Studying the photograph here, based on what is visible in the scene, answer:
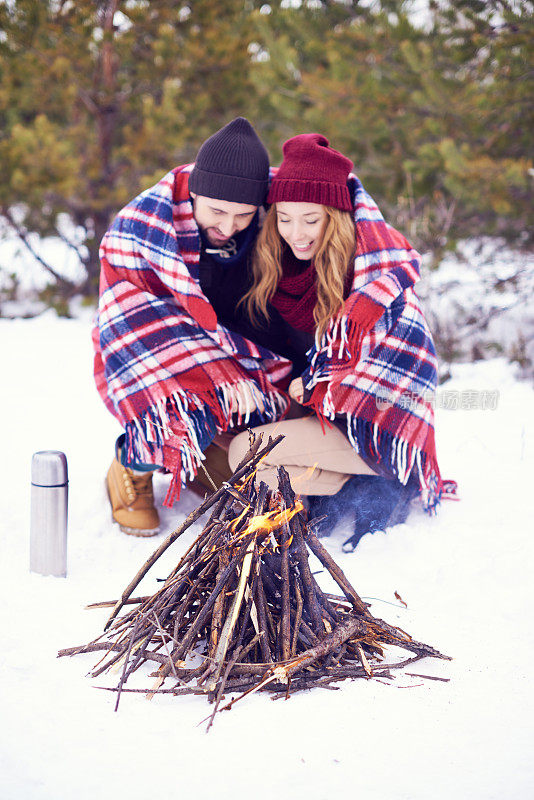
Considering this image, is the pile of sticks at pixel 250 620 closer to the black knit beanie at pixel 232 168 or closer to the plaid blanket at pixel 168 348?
the plaid blanket at pixel 168 348

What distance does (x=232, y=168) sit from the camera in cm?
246

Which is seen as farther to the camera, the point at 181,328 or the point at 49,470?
the point at 181,328

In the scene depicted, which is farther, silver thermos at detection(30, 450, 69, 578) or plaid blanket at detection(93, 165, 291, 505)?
plaid blanket at detection(93, 165, 291, 505)

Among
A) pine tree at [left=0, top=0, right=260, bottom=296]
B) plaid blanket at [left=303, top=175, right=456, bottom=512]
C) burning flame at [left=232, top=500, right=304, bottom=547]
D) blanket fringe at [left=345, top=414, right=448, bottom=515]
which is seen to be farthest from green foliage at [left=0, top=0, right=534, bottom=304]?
burning flame at [left=232, top=500, right=304, bottom=547]

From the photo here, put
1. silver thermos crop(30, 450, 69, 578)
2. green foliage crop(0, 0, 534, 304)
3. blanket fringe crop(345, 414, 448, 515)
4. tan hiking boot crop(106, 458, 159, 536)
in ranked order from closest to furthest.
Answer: silver thermos crop(30, 450, 69, 578) < blanket fringe crop(345, 414, 448, 515) < tan hiking boot crop(106, 458, 159, 536) < green foliage crop(0, 0, 534, 304)

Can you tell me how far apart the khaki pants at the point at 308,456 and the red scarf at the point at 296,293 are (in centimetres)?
39

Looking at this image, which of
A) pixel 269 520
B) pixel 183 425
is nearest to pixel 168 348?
pixel 183 425

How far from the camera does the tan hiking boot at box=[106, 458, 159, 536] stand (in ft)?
8.63

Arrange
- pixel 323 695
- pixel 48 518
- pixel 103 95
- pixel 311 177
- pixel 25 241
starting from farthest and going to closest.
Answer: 1. pixel 25 241
2. pixel 103 95
3. pixel 311 177
4. pixel 48 518
5. pixel 323 695

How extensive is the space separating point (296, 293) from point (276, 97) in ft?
12.6

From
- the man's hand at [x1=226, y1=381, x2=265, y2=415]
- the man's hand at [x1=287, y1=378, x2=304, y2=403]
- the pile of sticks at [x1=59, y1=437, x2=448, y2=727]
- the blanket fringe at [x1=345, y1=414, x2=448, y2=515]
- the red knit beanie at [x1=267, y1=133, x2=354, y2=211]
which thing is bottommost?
the pile of sticks at [x1=59, y1=437, x2=448, y2=727]

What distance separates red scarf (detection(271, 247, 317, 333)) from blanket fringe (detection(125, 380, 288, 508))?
1.03 ft

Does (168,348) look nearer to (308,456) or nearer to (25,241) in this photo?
(308,456)

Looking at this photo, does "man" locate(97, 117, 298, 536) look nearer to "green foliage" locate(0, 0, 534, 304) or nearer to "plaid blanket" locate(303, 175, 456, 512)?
"plaid blanket" locate(303, 175, 456, 512)
